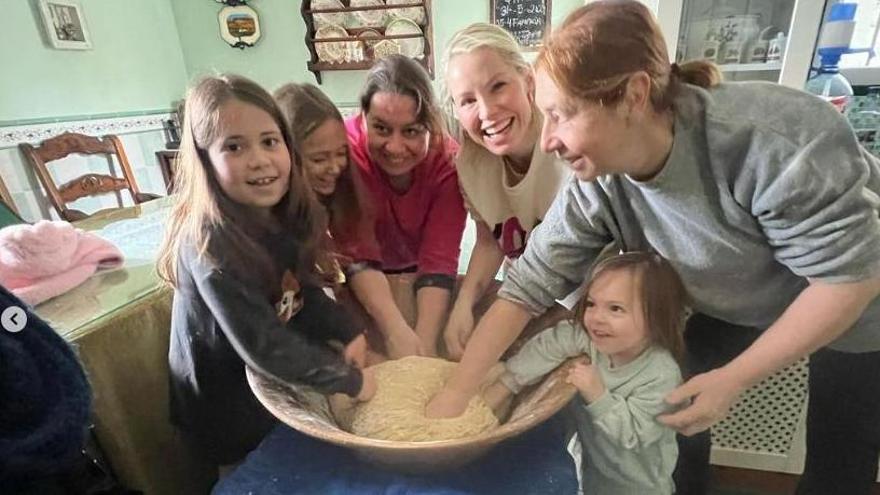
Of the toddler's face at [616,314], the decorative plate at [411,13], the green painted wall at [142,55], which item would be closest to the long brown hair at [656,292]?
the toddler's face at [616,314]

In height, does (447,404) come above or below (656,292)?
below

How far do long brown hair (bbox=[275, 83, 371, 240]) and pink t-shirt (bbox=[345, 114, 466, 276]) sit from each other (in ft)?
0.11

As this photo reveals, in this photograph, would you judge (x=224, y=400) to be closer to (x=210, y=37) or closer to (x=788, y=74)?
(x=788, y=74)

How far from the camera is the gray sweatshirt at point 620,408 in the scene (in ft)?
2.59

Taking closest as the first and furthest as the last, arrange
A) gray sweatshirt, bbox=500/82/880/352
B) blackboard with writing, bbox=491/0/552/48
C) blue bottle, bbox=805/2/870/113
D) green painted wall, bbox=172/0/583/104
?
gray sweatshirt, bbox=500/82/880/352 < blue bottle, bbox=805/2/870/113 < blackboard with writing, bbox=491/0/552/48 < green painted wall, bbox=172/0/583/104

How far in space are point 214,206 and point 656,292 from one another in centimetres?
66

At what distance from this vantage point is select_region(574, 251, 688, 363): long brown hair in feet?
2.55

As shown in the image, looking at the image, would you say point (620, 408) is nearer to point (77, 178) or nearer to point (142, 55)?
point (77, 178)

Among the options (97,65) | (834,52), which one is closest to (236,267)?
(834,52)

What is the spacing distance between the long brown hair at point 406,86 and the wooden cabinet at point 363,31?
1.80 m

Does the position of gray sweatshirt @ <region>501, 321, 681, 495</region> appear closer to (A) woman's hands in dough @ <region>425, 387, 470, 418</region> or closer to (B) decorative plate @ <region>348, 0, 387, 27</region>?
(A) woman's hands in dough @ <region>425, 387, 470, 418</region>

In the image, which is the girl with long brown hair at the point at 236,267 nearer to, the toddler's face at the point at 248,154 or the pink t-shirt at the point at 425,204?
the toddler's face at the point at 248,154

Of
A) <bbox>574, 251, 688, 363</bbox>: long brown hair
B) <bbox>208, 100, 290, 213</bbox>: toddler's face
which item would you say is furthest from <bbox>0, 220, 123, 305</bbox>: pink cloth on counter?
<bbox>574, 251, 688, 363</bbox>: long brown hair

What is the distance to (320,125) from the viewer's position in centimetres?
95
